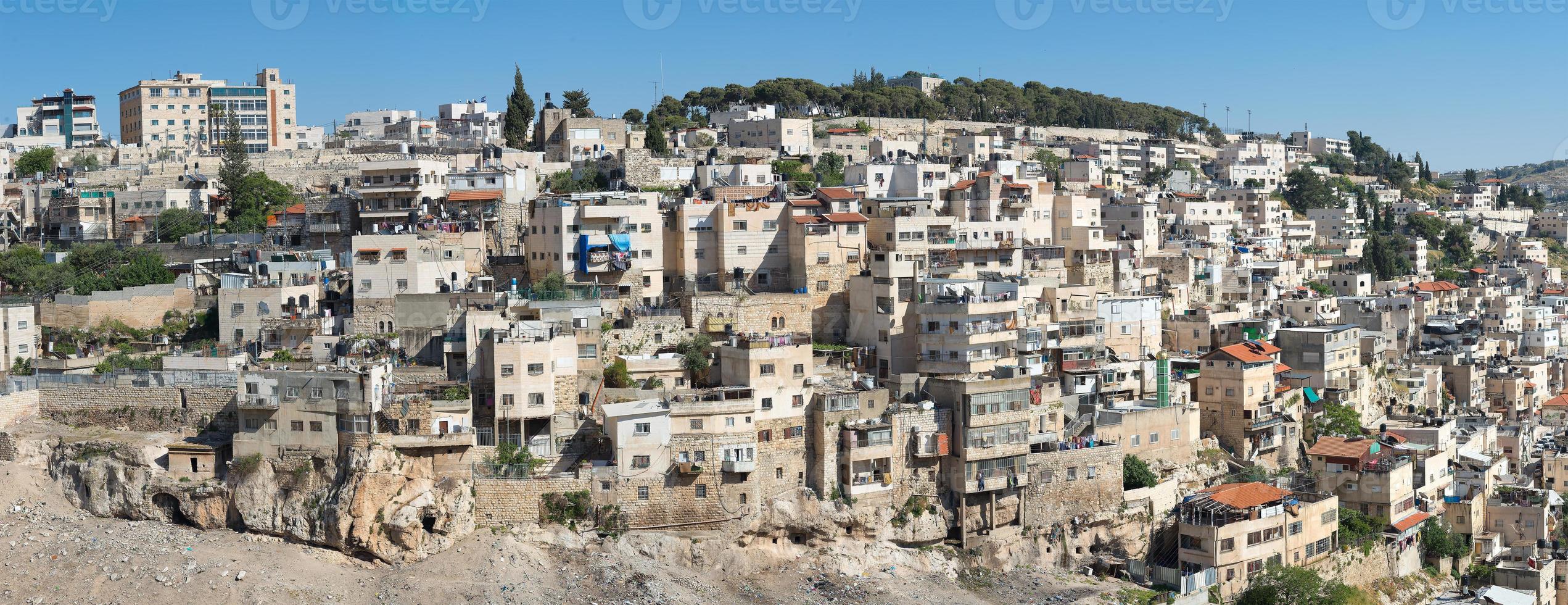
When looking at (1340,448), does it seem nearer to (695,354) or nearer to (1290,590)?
(1290,590)

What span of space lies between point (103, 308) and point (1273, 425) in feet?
92.0

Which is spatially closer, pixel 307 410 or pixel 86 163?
pixel 307 410

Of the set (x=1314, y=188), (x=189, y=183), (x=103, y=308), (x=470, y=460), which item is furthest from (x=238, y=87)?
(x=1314, y=188)

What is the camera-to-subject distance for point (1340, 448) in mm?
37906

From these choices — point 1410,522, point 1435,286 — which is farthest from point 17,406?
point 1435,286

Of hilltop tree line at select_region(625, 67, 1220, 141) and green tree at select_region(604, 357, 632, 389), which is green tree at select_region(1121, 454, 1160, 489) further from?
hilltop tree line at select_region(625, 67, 1220, 141)

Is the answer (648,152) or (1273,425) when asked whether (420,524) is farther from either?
(648,152)

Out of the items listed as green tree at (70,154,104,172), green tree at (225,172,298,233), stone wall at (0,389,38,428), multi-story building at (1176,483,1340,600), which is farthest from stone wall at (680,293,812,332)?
green tree at (70,154,104,172)

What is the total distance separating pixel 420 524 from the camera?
29.3 metres

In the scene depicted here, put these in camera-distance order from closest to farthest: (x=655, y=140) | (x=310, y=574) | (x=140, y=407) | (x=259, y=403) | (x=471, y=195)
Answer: (x=310, y=574), (x=259, y=403), (x=140, y=407), (x=471, y=195), (x=655, y=140)

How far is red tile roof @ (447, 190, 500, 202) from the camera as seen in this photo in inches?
1666

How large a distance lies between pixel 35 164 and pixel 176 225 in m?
Answer: 11.3

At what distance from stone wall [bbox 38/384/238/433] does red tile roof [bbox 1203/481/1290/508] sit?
1999 cm

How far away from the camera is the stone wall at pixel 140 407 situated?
3192 centimetres
